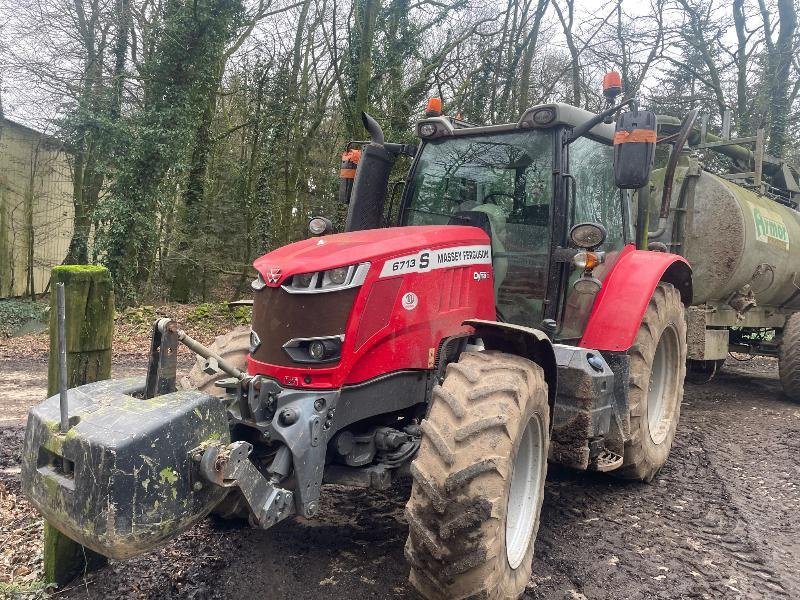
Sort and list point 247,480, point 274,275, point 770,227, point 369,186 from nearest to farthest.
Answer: point 247,480, point 274,275, point 369,186, point 770,227

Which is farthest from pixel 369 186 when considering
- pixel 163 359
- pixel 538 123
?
pixel 163 359

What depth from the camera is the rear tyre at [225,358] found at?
11.8 ft

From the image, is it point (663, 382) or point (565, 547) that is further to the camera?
point (663, 382)

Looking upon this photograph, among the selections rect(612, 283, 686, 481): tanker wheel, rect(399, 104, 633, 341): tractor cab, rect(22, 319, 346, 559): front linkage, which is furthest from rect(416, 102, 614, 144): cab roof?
rect(22, 319, 346, 559): front linkage

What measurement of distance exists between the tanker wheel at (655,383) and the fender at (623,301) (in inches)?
8.8

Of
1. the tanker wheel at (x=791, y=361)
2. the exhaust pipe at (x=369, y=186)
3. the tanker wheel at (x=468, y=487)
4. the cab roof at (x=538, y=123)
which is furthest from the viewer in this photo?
the tanker wheel at (x=791, y=361)

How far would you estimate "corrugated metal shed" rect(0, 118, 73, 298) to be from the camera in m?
17.1

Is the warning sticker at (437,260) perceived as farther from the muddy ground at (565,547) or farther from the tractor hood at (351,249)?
the muddy ground at (565,547)

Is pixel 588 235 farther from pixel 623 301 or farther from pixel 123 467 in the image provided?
pixel 123 467

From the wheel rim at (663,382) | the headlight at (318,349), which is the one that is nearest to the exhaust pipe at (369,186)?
the headlight at (318,349)

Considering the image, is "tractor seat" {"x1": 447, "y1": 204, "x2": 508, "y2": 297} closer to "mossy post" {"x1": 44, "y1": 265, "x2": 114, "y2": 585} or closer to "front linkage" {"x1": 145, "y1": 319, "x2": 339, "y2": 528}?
"front linkage" {"x1": 145, "y1": 319, "x2": 339, "y2": 528}

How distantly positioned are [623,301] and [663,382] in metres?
1.30

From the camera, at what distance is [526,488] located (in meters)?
3.29

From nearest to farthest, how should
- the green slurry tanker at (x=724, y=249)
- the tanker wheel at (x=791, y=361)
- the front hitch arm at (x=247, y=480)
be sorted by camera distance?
the front hitch arm at (x=247, y=480) → the green slurry tanker at (x=724, y=249) → the tanker wheel at (x=791, y=361)
